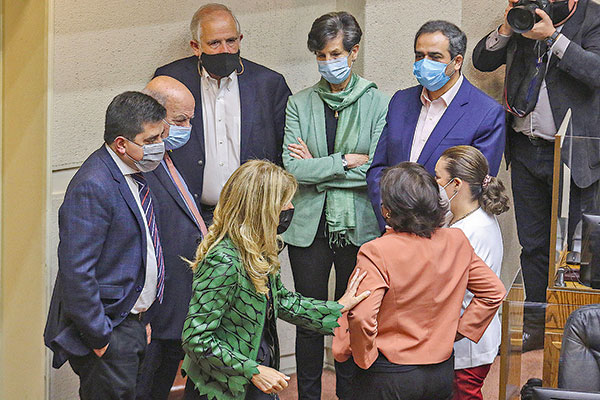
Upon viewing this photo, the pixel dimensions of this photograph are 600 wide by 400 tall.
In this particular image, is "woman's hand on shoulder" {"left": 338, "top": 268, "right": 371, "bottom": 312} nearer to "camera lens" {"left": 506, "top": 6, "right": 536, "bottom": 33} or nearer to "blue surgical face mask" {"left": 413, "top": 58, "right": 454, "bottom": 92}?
"blue surgical face mask" {"left": 413, "top": 58, "right": 454, "bottom": 92}

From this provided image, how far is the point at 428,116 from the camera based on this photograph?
411 cm

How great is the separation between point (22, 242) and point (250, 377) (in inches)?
73.5

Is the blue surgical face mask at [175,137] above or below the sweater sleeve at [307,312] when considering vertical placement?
above

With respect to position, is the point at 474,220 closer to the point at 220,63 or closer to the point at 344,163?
the point at 344,163

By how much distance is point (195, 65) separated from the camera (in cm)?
439

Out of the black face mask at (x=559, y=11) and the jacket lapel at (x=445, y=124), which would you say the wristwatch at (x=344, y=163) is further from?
the black face mask at (x=559, y=11)

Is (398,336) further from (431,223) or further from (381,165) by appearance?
(381,165)

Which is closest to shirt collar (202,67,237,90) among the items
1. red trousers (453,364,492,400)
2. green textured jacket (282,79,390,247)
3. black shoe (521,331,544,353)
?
green textured jacket (282,79,390,247)

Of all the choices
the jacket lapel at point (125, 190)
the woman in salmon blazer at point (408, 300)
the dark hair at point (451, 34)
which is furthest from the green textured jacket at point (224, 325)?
the dark hair at point (451, 34)

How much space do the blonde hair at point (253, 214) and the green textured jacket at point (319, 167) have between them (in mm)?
1128

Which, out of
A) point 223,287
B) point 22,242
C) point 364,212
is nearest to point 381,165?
point 364,212

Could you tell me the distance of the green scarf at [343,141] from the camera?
420cm

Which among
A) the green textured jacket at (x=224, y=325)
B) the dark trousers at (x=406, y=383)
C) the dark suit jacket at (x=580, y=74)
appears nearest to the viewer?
the green textured jacket at (x=224, y=325)

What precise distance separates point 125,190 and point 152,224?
0.19 metres
